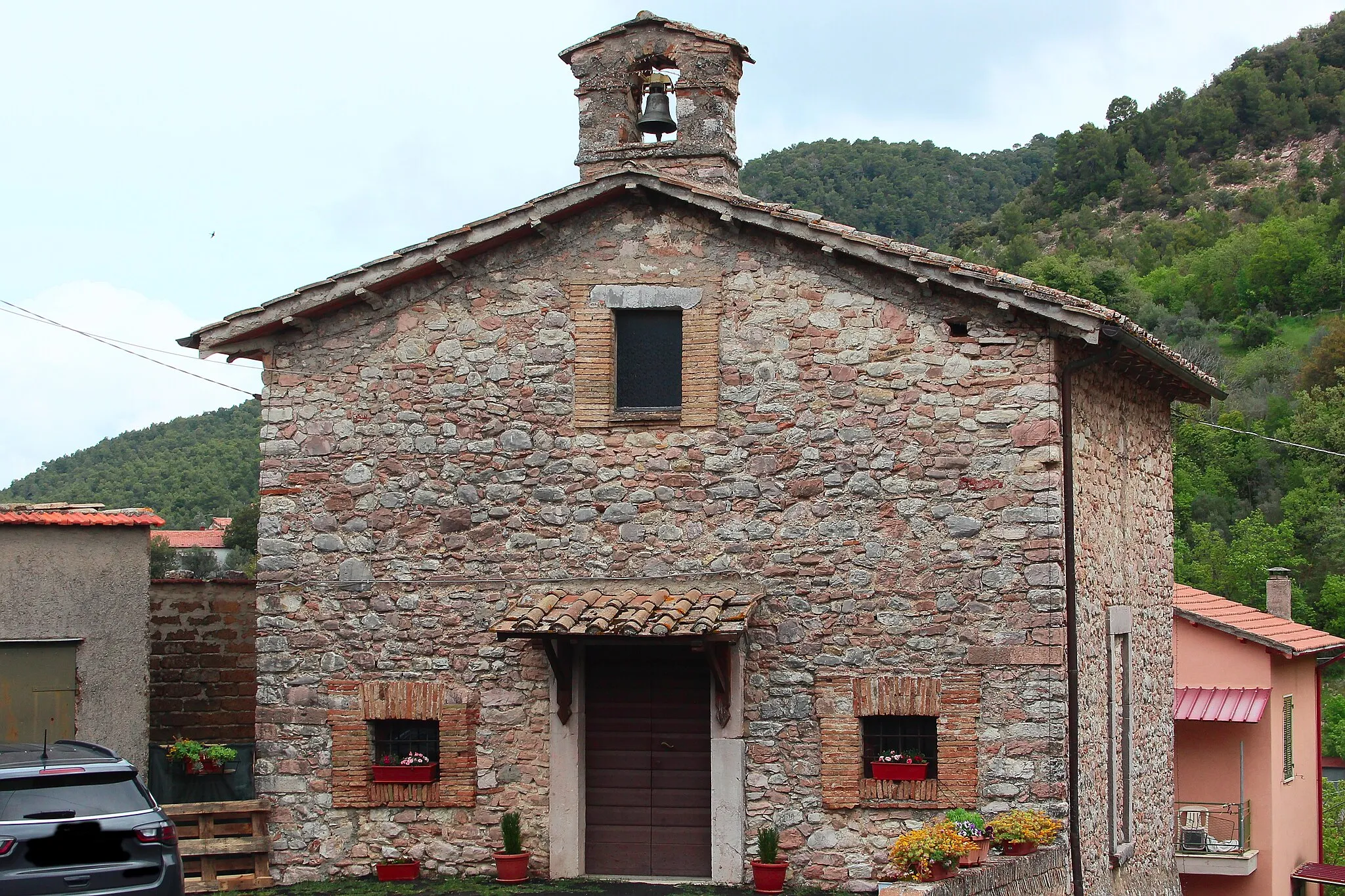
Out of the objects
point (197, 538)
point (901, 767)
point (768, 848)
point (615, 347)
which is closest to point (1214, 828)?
point (901, 767)

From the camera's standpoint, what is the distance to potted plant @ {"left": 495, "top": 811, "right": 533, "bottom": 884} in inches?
484

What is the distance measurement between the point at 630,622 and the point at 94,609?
5.41 metres

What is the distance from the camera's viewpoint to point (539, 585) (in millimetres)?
12664

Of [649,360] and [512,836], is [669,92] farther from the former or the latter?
[512,836]

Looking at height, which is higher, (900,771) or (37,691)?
(37,691)

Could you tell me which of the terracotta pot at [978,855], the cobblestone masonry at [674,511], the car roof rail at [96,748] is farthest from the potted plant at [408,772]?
the terracotta pot at [978,855]

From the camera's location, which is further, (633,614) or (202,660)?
(202,660)

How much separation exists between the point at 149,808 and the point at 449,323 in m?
5.23

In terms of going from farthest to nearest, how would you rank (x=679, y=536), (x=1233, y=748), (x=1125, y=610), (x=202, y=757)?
(x=1233, y=748), (x=1125, y=610), (x=202, y=757), (x=679, y=536)

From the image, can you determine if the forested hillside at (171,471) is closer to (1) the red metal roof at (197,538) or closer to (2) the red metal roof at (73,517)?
(1) the red metal roof at (197,538)

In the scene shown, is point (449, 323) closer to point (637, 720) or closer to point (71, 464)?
point (637, 720)

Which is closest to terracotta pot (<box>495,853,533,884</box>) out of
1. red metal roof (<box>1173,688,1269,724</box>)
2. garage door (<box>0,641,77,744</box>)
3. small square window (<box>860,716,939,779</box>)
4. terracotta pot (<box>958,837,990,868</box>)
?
small square window (<box>860,716,939,779</box>)

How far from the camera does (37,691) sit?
43.7 ft

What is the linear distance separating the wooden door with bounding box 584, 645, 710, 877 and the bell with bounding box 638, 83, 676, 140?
15.9ft
